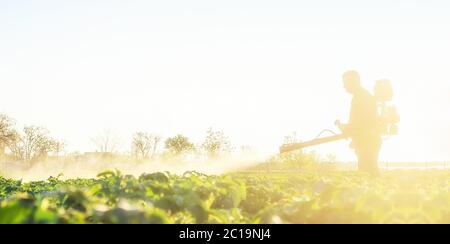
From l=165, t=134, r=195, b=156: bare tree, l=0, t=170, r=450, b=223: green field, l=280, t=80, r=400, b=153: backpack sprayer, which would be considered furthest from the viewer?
l=165, t=134, r=195, b=156: bare tree

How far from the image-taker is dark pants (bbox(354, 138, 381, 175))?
11.0 meters

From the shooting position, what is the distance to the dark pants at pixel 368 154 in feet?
36.2

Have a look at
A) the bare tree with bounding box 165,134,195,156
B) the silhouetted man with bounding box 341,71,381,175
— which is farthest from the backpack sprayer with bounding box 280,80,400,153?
the bare tree with bounding box 165,134,195,156

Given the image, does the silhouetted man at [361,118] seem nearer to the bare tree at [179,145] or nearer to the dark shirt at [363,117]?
the dark shirt at [363,117]

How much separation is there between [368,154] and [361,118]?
2.90ft

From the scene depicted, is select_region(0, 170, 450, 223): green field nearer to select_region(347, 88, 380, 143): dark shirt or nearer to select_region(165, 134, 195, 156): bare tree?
select_region(347, 88, 380, 143): dark shirt

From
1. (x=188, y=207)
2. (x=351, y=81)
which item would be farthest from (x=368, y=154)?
(x=188, y=207)

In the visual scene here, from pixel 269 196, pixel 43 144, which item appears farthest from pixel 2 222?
Answer: pixel 43 144

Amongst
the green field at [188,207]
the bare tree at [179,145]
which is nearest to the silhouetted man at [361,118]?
the green field at [188,207]

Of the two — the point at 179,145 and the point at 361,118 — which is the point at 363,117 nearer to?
the point at 361,118

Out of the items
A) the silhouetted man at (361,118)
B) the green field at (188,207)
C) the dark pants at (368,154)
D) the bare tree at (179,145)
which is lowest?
the green field at (188,207)

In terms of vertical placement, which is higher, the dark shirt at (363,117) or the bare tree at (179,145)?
the bare tree at (179,145)
